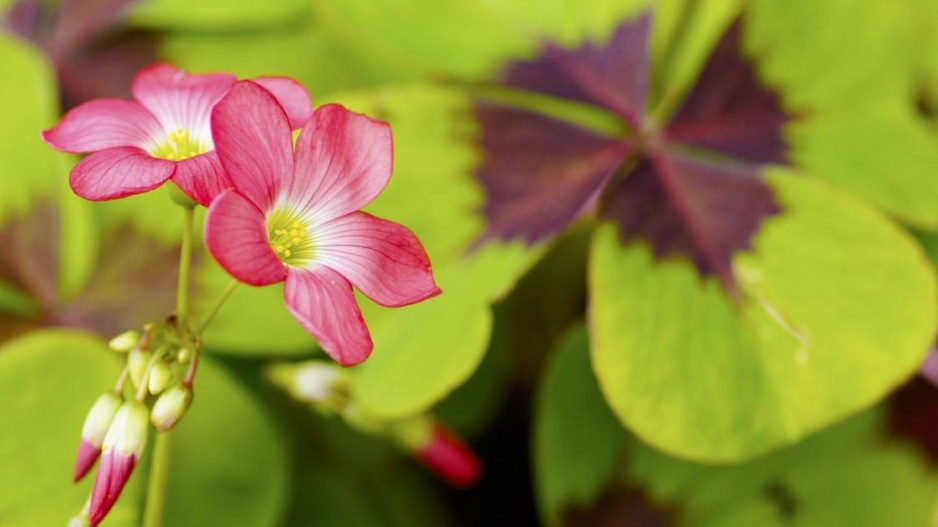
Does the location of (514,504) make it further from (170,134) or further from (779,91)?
(170,134)

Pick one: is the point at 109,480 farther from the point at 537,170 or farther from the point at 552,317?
the point at 552,317

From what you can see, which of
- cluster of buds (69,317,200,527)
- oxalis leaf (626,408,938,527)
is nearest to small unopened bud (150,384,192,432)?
cluster of buds (69,317,200,527)

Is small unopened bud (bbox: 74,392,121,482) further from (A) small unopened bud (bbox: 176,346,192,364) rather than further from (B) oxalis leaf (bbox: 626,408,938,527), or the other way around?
(B) oxalis leaf (bbox: 626,408,938,527)

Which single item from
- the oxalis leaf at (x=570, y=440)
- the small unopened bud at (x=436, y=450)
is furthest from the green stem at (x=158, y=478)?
the oxalis leaf at (x=570, y=440)

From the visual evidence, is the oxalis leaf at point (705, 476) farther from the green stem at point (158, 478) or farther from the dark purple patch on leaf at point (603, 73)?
the green stem at point (158, 478)

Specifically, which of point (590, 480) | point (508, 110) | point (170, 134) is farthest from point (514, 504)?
point (170, 134)
